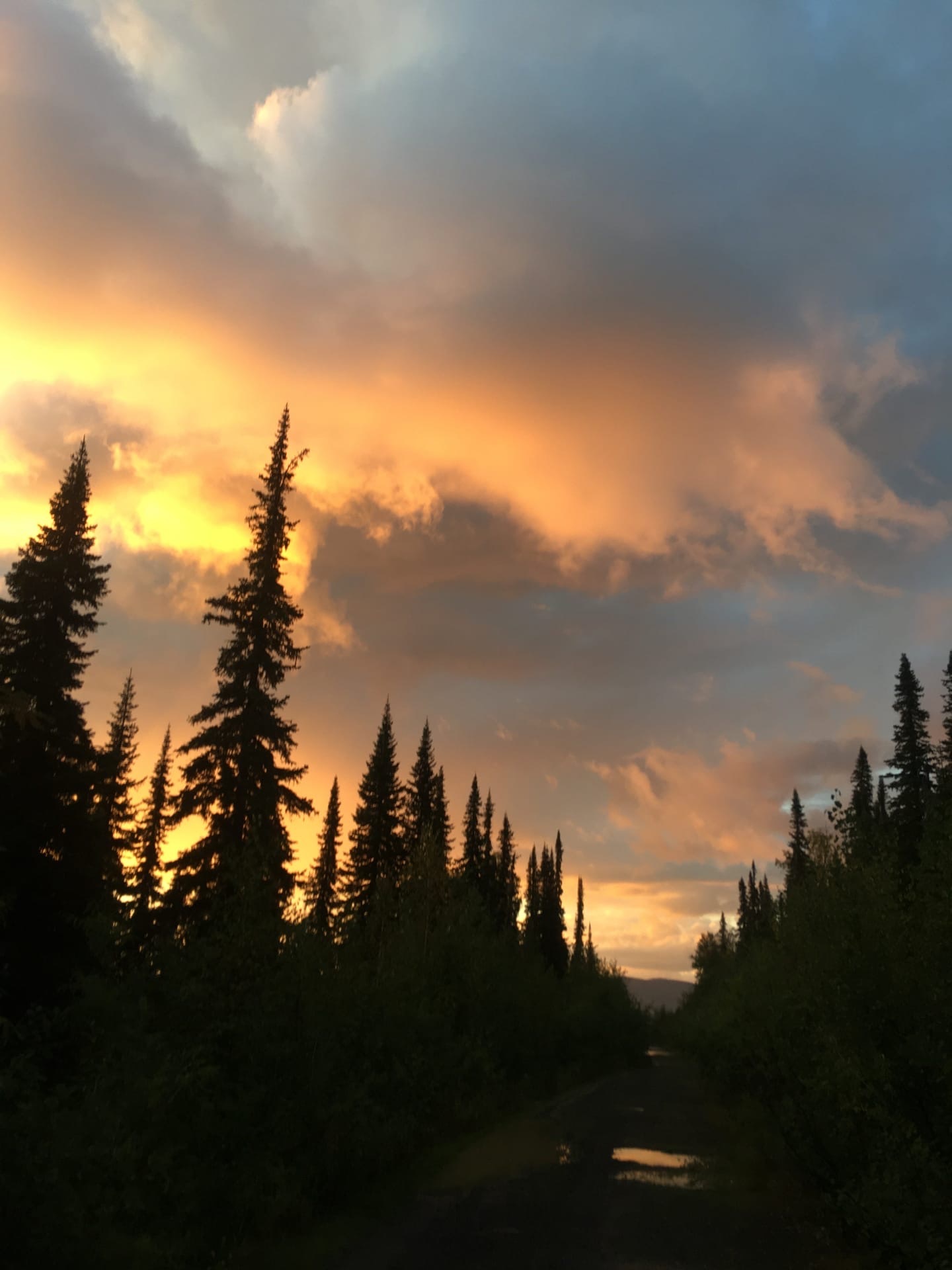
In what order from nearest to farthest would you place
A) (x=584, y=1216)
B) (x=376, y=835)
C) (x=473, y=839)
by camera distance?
(x=584, y=1216), (x=376, y=835), (x=473, y=839)

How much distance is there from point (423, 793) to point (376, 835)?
9.32 metres

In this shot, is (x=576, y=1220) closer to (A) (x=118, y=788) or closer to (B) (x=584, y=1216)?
(B) (x=584, y=1216)

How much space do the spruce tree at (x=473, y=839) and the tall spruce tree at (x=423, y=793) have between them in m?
10.4

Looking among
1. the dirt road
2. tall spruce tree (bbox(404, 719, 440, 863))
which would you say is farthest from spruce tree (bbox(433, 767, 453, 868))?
the dirt road

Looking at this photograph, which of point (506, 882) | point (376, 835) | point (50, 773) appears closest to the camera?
point (50, 773)

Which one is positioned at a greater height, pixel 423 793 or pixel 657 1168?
pixel 423 793

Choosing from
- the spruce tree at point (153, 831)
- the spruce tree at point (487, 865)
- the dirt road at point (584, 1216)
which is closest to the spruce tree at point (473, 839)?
the spruce tree at point (487, 865)

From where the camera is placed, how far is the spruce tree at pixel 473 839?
245 ft

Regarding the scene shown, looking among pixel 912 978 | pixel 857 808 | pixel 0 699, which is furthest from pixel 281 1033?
pixel 857 808

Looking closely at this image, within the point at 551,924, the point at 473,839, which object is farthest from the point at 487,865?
the point at 551,924

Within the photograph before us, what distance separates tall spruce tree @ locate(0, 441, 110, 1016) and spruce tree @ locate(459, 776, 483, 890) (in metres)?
51.3

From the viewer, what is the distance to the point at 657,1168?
25.8 meters

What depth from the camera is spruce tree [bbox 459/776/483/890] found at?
245ft

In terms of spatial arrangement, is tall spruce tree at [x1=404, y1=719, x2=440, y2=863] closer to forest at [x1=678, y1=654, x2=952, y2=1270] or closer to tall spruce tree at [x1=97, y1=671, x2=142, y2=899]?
tall spruce tree at [x1=97, y1=671, x2=142, y2=899]
